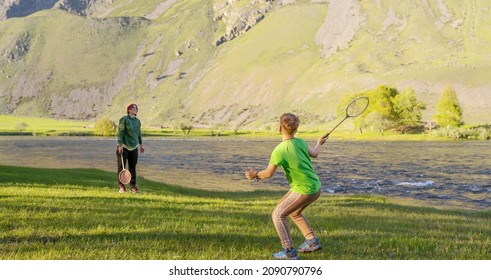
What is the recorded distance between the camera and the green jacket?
23062mm

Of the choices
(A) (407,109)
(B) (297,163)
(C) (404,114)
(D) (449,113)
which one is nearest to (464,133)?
(D) (449,113)

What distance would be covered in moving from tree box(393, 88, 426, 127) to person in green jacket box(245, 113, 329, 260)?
171 m

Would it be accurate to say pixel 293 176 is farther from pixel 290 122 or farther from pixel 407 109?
pixel 407 109

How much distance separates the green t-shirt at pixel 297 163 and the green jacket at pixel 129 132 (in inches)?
551

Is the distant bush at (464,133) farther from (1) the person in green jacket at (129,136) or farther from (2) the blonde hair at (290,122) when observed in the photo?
(2) the blonde hair at (290,122)

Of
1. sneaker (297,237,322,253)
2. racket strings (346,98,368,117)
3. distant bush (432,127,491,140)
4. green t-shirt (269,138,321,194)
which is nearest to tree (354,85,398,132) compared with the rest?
distant bush (432,127,491,140)

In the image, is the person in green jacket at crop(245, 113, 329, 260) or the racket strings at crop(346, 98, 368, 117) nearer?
the person in green jacket at crop(245, 113, 329, 260)

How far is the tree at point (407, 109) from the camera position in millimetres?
171000

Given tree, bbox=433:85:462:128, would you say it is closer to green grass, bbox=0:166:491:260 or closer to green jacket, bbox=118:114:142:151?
green grass, bbox=0:166:491:260

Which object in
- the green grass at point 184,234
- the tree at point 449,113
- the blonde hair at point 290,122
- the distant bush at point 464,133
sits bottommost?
the distant bush at point 464,133

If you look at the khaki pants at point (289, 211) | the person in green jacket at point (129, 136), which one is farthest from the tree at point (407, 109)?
the khaki pants at point (289, 211)

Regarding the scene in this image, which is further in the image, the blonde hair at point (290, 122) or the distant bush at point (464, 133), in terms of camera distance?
the distant bush at point (464, 133)

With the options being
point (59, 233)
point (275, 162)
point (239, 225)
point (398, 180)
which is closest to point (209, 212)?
point (239, 225)
